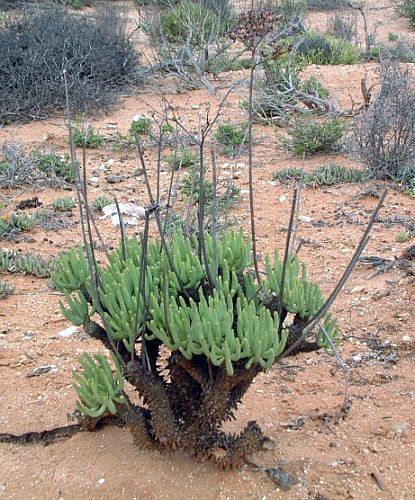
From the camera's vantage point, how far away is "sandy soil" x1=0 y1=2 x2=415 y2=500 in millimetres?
2246

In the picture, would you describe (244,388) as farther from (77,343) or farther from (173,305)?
(77,343)

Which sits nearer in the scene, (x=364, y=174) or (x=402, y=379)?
(x=402, y=379)

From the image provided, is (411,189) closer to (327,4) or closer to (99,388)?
(99,388)

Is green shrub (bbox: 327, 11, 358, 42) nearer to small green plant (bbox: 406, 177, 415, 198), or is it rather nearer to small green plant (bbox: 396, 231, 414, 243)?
small green plant (bbox: 406, 177, 415, 198)

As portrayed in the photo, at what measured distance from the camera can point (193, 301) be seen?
83.0 inches

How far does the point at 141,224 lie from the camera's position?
17.2ft

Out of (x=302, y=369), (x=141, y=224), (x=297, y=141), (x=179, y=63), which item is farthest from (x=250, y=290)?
(x=179, y=63)

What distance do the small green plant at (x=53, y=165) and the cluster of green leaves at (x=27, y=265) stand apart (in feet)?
6.33

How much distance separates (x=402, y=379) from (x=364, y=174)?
11.1 feet

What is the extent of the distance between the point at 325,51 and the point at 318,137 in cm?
528

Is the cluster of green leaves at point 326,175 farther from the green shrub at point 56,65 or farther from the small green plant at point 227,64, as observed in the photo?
the small green plant at point 227,64

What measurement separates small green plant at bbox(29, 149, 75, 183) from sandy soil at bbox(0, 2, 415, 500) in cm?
131

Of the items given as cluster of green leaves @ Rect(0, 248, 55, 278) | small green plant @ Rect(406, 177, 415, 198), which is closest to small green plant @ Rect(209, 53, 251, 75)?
small green plant @ Rect(406, 177, 415, 198)

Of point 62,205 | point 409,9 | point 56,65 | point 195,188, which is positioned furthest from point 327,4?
point 62,205
